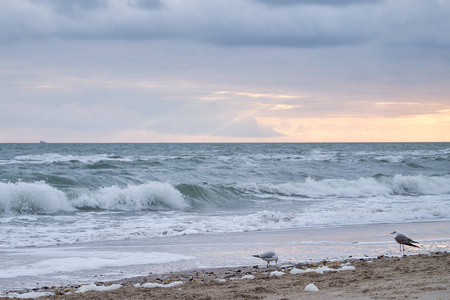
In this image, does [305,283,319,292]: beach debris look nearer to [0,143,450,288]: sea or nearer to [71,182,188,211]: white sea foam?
[0,143,450,288]: sea

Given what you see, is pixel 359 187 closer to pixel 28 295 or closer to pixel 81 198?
pixel 81 198

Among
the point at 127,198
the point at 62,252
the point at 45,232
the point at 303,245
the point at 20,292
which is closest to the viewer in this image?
the point at 20,292

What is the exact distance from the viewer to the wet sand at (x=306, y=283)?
5562 mm

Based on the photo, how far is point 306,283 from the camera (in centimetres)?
636

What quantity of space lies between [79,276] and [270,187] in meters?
16.3

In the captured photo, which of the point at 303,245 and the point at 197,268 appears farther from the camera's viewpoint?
the point at 303,245

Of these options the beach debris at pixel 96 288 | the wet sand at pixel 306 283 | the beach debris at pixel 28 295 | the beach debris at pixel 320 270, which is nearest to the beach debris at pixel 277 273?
the wet sand at pixel 306 283

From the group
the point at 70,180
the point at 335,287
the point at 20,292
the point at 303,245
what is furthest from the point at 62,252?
the point at 70,180

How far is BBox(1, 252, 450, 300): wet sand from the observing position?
219 inches

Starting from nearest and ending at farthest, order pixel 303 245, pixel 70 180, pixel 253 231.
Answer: pixel 303 245, pixel 253 231, pixel 70 180

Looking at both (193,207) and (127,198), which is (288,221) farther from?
(127,198)

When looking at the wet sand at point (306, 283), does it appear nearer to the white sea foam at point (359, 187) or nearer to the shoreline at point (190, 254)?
the shoreline at point (190, 254)

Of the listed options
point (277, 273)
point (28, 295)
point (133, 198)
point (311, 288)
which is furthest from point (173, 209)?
point (311, 288)

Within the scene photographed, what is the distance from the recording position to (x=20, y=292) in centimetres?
671
